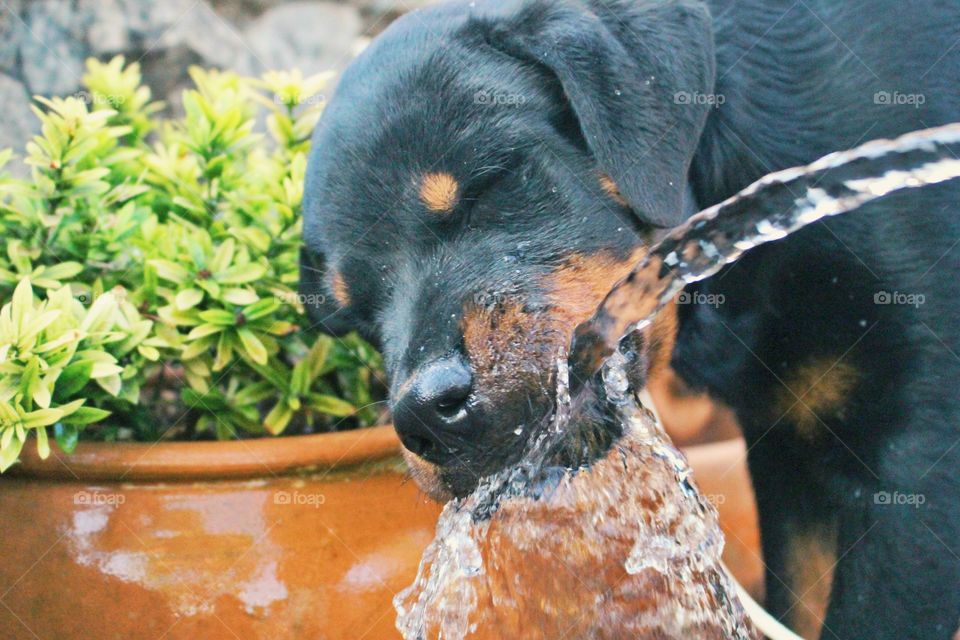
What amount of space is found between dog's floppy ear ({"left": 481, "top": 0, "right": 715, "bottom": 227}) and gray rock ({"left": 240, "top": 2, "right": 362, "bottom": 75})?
3.34 metres

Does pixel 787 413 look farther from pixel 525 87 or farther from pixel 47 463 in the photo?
pixel 47 463

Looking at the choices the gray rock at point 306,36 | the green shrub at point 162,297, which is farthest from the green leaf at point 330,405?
the gray rock at point 306,36

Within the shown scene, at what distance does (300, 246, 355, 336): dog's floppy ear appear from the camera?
2.61 meters

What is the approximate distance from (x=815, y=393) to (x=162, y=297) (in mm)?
1693

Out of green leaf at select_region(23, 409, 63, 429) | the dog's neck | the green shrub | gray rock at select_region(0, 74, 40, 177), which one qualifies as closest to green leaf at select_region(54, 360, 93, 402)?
the green shrub

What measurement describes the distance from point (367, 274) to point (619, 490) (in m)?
0.81

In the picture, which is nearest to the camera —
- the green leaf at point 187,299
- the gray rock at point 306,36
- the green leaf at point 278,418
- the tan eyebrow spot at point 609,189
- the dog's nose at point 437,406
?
the dog's nose at point 437,406

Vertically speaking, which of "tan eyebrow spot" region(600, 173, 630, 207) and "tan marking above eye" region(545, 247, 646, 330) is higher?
"tan eyebrow spot" region(600, 173, 630, 207)

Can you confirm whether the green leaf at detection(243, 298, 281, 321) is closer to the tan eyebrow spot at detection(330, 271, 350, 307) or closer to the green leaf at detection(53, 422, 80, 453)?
the tan eyebrow spot at detection(330, 271, 350, 307)

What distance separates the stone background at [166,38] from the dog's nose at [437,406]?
2.89 metres

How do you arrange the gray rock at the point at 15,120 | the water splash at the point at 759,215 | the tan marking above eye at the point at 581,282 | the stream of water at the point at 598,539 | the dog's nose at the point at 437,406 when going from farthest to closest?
the gray rock at the point at 15,120
the tan marking above eye at the point at 581,282
the stream of water at the point at 598,539
the dog's nose at the point at 437,406
the water splash at the point at 759,215

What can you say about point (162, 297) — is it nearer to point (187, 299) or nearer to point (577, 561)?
point (187, 299)

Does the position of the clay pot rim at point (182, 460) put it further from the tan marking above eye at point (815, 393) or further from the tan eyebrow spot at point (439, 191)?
the tan marking above eye at point (815, 393)

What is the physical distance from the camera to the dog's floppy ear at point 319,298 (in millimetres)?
2607
